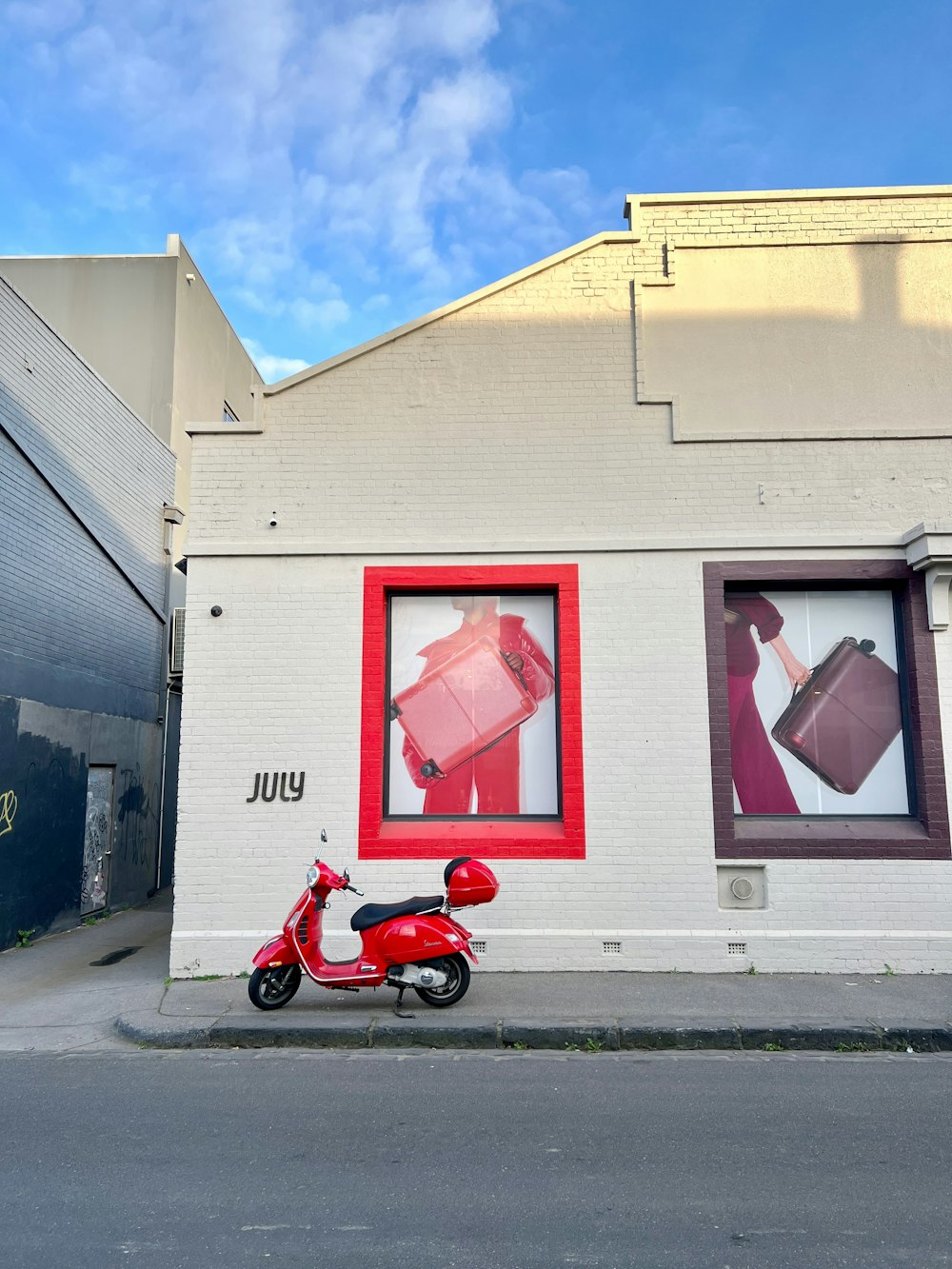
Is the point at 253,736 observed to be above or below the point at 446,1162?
above

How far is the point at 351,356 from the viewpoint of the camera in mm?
9008

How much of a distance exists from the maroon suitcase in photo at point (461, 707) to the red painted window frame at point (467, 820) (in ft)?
1.15

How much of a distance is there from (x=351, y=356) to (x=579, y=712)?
13.1 ft

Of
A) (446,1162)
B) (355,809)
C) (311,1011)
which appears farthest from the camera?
(355,809)

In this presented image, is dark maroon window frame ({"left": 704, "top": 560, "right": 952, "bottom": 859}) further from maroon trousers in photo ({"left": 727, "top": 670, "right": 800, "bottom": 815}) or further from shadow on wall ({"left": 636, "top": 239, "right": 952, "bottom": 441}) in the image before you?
shadow on wall ({"left": 636, "top": 239, "right": 952, "bottom": 441})

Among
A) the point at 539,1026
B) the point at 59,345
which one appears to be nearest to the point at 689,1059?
the point at 539,1026

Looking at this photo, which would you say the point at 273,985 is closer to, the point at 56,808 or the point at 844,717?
the point at 844,717

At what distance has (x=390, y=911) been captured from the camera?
23.1 feet

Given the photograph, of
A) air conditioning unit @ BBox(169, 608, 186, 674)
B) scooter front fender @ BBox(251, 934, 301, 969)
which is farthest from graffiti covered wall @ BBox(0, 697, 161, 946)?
scooter front fender @ BBox(251, 934, 301, 969)

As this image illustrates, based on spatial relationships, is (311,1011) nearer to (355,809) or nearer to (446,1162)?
(355,809)

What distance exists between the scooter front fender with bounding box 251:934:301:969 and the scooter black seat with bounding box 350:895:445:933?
0.49m

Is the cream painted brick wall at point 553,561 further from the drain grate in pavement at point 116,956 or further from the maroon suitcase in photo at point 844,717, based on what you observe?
the drain grate in pavement at point 116,956

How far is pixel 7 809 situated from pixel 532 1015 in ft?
22.1

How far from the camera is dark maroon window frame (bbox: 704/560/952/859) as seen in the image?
8227mm
